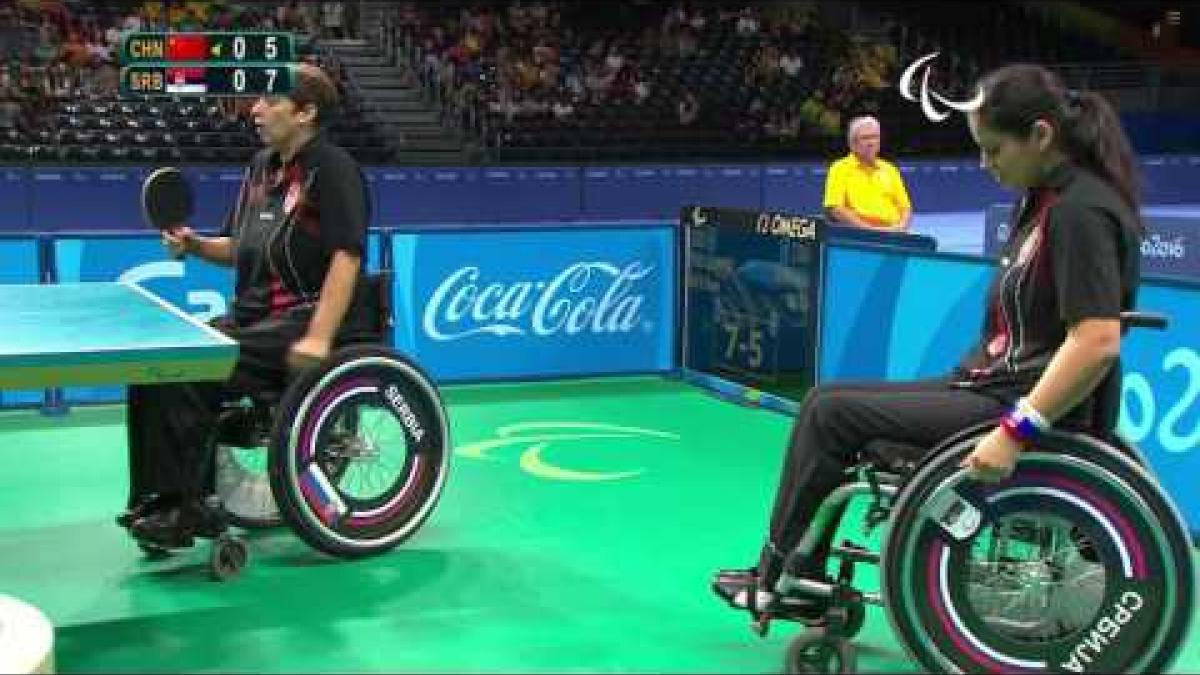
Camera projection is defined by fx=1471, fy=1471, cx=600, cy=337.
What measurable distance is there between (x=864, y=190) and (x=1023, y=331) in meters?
4.28

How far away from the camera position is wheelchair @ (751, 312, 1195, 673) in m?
3.05

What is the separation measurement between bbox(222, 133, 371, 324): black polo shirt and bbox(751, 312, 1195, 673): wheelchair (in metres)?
1.87

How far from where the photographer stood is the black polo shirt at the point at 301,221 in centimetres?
443

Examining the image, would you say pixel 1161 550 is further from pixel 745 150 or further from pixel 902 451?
pixel 745 150

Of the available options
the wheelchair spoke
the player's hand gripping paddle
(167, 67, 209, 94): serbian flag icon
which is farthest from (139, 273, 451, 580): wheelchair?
the wheelchair spoke

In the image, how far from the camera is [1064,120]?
10.2 feet

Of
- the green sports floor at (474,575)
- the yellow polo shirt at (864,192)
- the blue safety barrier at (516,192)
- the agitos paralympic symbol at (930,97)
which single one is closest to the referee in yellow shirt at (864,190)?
the yellow polo shirt at (864,192)

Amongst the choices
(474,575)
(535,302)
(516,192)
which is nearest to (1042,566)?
(474,575)

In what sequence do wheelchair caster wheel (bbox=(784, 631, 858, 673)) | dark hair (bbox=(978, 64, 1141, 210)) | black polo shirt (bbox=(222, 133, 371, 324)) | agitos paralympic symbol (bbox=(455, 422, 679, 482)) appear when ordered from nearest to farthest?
dark hair (bbox=(978, 64, 1141, 210)) → wheelchair caster wheel (bbox=(784, 631, 858, 673)) → black polo shirt (bbox=(222, 133, 371, 324)) → agitos paralympic symbol (bbox=(455, 422, 679, 482))

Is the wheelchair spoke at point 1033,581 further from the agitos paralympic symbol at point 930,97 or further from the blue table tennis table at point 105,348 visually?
the blue table tennis table at point 105,348

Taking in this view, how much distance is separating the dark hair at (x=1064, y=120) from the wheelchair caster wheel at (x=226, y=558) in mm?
2515

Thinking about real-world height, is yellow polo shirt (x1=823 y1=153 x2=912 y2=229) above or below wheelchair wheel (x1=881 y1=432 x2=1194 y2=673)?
above

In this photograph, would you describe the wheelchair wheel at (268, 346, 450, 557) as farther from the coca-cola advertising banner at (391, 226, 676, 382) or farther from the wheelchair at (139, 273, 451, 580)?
the coca-cola advertising banner at (391, 226, 676, 382)
